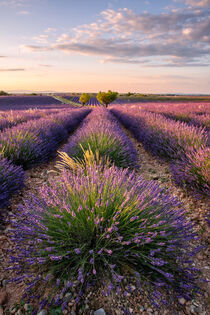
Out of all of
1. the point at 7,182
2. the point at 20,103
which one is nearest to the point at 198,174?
the point at 7,182

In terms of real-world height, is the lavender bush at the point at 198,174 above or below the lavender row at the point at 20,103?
above

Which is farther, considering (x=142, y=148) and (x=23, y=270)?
(x=142, y=148)

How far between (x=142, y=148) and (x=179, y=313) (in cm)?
605

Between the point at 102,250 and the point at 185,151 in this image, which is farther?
the point at 185,151

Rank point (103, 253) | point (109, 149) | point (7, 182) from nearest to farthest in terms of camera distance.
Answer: point (103, 253) → point (7, 182) → point (109, 149)

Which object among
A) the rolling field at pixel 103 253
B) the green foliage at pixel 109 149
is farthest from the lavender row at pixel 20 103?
the rolling field at pixel 103 253

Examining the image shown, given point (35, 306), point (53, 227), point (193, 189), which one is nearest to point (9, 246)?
point (53, 227)

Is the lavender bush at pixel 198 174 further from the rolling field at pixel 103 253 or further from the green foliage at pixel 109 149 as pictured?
the green foliage at pixel 109 149

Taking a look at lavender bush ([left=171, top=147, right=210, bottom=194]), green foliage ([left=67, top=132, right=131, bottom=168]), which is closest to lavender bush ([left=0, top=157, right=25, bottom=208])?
green foliage ([left=67, top=132, right=131, bottom=168])

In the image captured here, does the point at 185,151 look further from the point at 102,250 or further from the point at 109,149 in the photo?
the point at 102,250

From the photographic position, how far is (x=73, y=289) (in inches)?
64.8

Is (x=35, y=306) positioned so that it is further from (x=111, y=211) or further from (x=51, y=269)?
(x=111, y=211)

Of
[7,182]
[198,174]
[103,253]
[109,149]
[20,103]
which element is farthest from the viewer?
[20,103]

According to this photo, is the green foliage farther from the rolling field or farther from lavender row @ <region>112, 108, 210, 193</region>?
the rolling field
